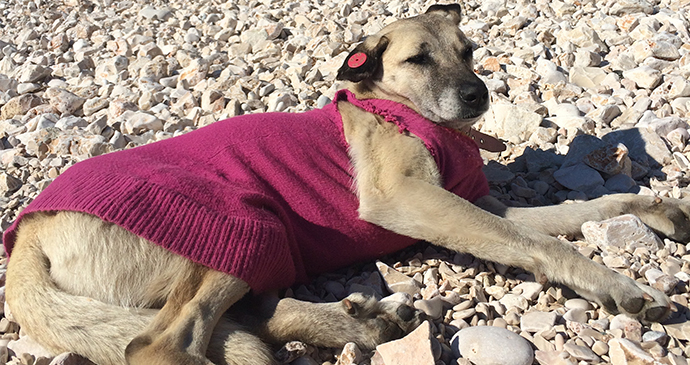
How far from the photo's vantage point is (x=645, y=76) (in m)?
5.02

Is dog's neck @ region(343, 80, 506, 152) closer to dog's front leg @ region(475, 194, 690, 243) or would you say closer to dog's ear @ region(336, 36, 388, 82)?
dog's ear @ region(336, 36, 388, 82)

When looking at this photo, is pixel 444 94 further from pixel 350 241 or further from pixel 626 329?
pixel 626 329

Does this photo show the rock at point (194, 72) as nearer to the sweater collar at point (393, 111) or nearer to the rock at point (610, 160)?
the sweater collar at point (393, 111)

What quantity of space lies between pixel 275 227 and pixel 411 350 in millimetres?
969

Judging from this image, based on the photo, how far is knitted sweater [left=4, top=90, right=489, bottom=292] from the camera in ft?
9.30

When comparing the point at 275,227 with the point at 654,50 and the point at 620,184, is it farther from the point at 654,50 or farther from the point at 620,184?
the point at 654,50

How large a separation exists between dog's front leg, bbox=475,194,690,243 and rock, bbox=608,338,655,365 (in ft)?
4.11

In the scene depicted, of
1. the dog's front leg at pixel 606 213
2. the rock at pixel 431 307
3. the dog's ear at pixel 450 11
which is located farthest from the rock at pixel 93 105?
the rock at pixel 431 307

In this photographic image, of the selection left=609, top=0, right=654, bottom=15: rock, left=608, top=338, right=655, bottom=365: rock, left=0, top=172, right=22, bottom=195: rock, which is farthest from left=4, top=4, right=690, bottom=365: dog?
left=609, top=0, right=654, bottom=15: rock

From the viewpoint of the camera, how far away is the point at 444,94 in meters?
3.65

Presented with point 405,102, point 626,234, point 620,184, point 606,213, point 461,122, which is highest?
point 405,102

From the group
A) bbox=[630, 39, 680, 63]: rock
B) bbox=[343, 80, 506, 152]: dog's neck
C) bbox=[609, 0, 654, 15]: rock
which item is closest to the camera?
bbox=[343, 80, 506, 152]: dog's neck

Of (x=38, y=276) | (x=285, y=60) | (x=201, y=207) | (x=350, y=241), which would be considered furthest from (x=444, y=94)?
(x=285, y=60)

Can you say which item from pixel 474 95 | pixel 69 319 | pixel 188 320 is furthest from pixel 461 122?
pixel 69 319
